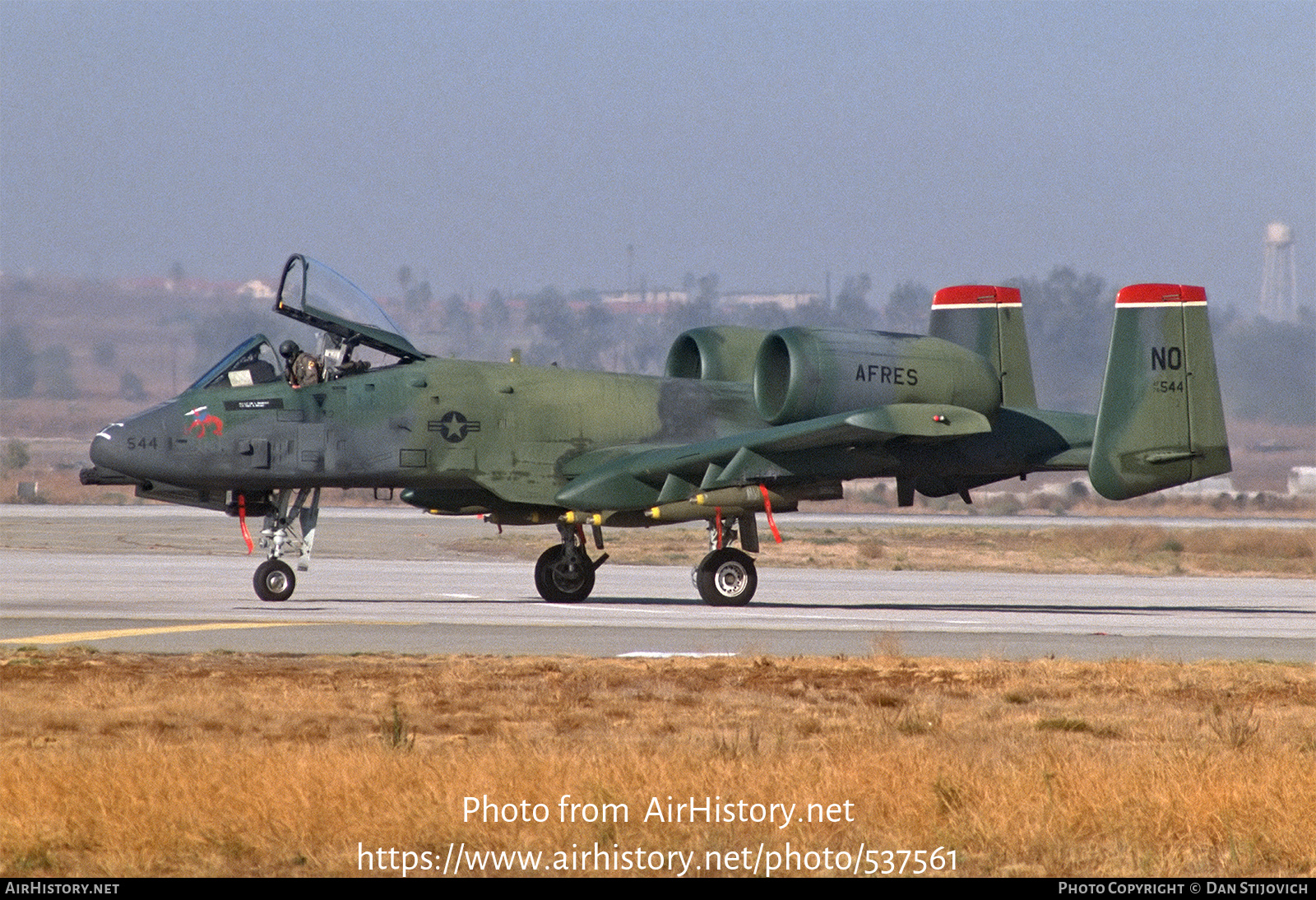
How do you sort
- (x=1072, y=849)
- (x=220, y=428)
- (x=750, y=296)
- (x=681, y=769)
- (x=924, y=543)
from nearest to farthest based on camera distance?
(x=1072, y=849)
(x=681, y=769)
(x=220, y=428)
(x=924, y=543)
(x=750, y=296)

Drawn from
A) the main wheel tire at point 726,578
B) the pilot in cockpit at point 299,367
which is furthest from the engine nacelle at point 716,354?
the pilot in cockpit at point 299,367

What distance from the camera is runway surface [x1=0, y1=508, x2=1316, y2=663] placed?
627 inches

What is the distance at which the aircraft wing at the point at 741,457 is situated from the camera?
20.1m

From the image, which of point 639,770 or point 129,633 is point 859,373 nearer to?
point 129,633

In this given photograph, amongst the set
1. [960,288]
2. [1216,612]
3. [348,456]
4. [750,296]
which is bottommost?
[1216,612]

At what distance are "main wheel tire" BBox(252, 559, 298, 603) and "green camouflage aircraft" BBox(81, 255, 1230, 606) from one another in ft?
0.10

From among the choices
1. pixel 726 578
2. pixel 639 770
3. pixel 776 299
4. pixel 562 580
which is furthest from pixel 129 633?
pixel 776 299

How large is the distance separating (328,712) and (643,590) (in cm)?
1364

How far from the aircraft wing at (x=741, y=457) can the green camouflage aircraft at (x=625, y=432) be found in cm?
3

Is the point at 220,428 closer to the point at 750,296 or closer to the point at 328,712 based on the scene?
the point at 328,712

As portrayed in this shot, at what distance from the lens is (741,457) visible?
20.4m

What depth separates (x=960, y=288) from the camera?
24578 millimetres

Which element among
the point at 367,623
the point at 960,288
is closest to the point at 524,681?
the point at 367,623

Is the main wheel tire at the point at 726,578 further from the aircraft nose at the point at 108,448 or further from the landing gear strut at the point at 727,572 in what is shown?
the aircraft nose at the point at 108,448
